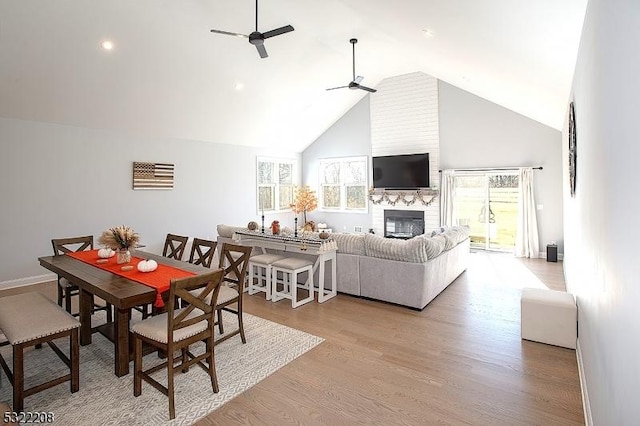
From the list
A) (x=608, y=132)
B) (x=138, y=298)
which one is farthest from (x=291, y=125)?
(x=608, y=132)

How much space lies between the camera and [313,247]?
484cm

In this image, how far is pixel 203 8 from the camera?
5234 mm

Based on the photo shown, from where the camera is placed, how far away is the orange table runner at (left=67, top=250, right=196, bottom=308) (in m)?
2.85

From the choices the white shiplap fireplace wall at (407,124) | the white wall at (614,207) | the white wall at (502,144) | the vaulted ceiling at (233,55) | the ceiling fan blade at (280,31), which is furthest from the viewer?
the white shiplap fireplace wall at (407,124)

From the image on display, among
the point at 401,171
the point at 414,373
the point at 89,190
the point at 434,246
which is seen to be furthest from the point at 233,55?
the point at 414,373

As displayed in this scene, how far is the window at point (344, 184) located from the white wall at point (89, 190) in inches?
134

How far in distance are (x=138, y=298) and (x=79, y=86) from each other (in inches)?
183

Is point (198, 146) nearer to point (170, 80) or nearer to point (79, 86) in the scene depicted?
point (170, 80)

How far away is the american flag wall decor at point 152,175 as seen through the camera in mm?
6977

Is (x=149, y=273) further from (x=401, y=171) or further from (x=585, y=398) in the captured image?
(x=401, y=171)

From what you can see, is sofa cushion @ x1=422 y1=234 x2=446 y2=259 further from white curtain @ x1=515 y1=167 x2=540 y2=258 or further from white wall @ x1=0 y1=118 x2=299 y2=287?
white wall @ x1=0 y1=118 x2=299 y2=287

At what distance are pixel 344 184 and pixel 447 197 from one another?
320 cm

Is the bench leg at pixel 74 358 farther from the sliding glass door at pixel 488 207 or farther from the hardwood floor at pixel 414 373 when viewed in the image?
the sliding glass door at pixel 488 207

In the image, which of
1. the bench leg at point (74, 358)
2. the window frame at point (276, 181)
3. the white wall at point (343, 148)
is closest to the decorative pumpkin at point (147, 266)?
the bench leg at point (74, 358)
